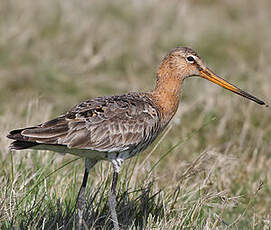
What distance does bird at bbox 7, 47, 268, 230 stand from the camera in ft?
14.3

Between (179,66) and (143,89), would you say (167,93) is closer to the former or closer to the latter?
(179,66)

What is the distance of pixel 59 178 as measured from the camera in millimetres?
5523

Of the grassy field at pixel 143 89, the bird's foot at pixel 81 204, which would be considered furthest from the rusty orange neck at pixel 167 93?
the bird's foot at pixel 81 204

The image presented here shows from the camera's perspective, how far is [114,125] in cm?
469

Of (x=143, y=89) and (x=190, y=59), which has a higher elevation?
(x=143, y=89)

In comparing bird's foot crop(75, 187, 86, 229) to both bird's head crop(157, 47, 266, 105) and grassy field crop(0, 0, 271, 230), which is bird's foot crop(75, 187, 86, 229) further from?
bird's head crop(157, 47, 266, 105)

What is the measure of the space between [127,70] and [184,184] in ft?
15.2

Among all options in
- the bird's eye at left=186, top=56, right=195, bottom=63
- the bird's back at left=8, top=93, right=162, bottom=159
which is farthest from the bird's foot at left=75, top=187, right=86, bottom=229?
the bird's eye at left=186, top=56, right=195, bottom=63

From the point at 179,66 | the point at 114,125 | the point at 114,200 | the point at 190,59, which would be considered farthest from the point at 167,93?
the point at 114,200

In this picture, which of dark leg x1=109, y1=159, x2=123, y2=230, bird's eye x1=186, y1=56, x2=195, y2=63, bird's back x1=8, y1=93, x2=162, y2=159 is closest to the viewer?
bird's back x1=8, y1=93, x2=162, y2=159

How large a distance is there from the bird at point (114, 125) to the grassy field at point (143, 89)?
1.36ft

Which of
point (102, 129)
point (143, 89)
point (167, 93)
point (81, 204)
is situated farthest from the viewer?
point (143, 89)

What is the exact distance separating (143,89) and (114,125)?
443 centimetres

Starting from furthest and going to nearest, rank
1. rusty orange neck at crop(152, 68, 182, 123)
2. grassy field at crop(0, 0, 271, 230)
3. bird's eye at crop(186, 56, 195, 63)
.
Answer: bird's eye at crop(186, 56, 195, 63) → rusty orange neck at crop(152, 68, 182, 123) → grassy field at crop(0, 0, 271, 230)
